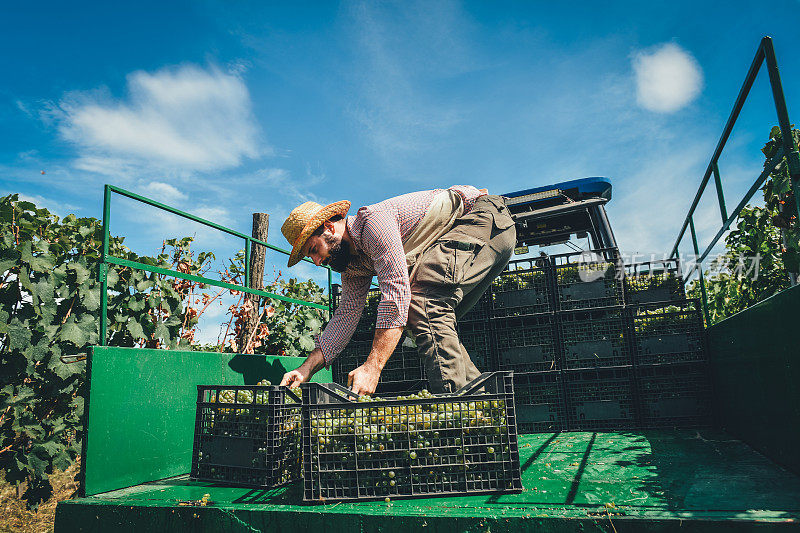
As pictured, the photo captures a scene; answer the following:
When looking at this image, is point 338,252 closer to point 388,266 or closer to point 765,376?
point 388,266

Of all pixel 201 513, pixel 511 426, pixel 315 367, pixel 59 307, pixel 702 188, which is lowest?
pixel 201 513

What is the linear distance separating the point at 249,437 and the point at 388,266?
1039mm

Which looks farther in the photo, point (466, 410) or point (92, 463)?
point (92, 463)

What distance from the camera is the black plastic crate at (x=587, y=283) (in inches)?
142

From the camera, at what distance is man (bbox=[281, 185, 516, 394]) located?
2484mm

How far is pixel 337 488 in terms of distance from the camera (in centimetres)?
184

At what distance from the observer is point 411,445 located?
1.89 metres

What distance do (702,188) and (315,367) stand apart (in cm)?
319

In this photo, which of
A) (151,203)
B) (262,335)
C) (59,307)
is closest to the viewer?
(151,203)

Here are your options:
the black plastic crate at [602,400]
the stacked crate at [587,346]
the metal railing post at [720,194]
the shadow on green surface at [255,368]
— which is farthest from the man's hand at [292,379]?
the metal railing post at [720,194]

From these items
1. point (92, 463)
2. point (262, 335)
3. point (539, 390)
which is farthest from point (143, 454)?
point (262, 335)

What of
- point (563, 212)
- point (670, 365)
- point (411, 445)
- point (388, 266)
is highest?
point (563, 212)

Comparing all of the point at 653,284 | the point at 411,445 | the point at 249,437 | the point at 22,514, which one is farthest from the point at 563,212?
the point at 22,514

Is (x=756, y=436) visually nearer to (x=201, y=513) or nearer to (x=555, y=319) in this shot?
(x=555, y=319)
